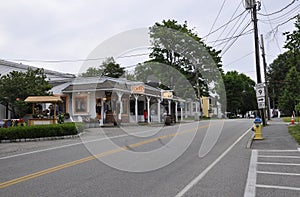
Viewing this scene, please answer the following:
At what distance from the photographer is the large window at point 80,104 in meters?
28.5

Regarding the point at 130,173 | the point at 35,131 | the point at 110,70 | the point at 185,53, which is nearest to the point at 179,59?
the point at 185,53

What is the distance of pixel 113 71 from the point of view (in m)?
56.6

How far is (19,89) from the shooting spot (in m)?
25.0

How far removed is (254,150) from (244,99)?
63972 millimetres

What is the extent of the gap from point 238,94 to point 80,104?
1923 inches

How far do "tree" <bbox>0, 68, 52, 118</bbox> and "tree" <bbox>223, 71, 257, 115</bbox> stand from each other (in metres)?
49.9

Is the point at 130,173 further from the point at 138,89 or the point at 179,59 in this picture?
the point at 179,59

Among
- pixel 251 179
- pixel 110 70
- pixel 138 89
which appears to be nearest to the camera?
pixel 251 179

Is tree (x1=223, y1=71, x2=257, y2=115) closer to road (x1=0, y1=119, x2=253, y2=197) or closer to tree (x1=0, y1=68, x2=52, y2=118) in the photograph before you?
tree (x1=0, y1=68, x2=52, y2=118)

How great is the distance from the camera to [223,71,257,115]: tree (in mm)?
69125

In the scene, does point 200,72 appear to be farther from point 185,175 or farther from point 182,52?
point 185,175

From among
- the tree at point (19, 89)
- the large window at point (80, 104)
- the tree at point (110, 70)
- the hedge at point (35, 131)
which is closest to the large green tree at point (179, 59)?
the tree at point (110, 70)

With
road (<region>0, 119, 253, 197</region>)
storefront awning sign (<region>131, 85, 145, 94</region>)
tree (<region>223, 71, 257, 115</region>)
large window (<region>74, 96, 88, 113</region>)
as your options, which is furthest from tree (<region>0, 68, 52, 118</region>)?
tree (<region>223, 71, 257, 115</region>)

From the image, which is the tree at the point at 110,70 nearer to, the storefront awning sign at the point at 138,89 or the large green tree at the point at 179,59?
the large green tree at the point at 179,59
